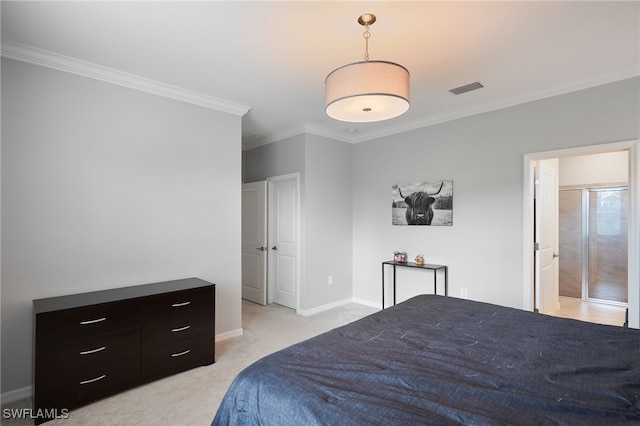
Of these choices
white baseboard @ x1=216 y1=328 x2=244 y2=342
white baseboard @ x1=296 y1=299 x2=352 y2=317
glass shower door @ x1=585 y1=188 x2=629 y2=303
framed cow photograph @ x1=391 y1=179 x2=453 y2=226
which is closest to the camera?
white baseboard @ x1=216 y1=328 x2=244 y2=342

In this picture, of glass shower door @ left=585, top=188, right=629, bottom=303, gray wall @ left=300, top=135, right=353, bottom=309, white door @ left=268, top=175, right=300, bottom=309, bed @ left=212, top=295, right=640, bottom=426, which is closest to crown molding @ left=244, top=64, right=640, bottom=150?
gray wall @ left=300, top=135, right=353, bottom=309

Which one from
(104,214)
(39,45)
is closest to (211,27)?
(39,45)

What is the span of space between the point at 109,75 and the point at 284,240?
2.99 metres

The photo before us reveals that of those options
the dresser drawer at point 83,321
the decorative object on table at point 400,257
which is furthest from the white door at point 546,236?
the dresser drawer at point 83,321

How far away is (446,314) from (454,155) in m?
2.46

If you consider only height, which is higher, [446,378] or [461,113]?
[461,113]

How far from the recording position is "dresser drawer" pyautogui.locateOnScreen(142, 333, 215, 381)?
2.63 metres

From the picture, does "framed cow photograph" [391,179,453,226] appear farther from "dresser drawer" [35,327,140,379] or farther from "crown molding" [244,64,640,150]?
"dresser drawer" [35,327,140,379]

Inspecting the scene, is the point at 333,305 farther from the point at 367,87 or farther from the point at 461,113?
the point at 367,87

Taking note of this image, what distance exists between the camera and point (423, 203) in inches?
170

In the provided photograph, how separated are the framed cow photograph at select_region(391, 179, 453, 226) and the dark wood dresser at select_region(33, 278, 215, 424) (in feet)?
9.08

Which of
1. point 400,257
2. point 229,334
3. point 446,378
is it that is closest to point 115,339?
point 229,334

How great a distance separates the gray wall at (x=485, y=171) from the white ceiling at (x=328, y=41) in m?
0.24

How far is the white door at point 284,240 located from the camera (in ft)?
15.6
